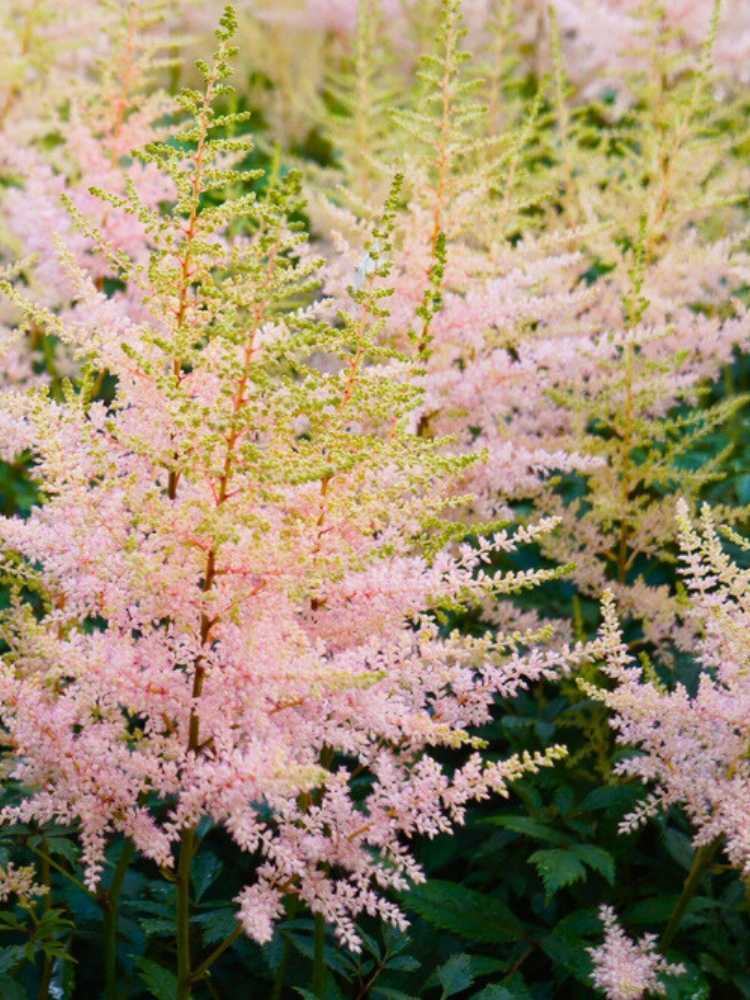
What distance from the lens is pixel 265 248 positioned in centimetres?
187

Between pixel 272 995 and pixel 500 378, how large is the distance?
176cm

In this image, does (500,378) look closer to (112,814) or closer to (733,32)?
(112,814)

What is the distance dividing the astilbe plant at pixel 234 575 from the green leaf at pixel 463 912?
740 millimetres

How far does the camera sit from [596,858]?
9.19ft

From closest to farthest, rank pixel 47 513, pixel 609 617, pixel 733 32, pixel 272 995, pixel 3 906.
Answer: pixel 47 513
pixel 609 617
pixel 272 995
pixel 3 906
pixel 733 32

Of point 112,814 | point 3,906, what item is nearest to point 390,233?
point 112,814

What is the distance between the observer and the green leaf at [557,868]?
8.76 ft

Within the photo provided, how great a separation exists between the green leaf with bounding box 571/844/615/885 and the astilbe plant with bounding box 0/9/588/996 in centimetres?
73

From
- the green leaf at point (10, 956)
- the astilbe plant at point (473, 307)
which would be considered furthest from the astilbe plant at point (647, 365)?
the green leaf at point (10, 956)

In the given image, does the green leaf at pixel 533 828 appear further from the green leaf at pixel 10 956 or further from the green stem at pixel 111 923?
the green leaf at pixel 10 956

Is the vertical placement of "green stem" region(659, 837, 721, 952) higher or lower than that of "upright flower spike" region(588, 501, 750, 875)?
lower

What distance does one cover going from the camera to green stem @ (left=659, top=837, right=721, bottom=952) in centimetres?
265

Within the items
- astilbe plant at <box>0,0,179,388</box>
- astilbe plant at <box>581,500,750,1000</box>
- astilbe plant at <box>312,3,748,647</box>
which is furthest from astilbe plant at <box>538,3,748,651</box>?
astilbe plant at <box>0,0,179,388</box>

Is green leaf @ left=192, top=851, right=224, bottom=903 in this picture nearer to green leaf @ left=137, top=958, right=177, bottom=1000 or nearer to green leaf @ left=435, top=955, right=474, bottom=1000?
green leaf @ left=137, top=958, right=177, bottom=1000
